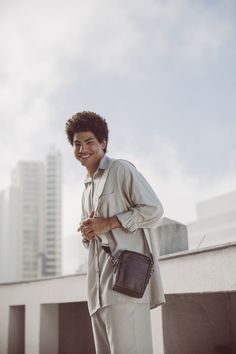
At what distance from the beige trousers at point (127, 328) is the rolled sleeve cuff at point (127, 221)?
0.35 meters

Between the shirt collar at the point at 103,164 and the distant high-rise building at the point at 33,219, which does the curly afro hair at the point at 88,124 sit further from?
the distant high-rise building at the point at 33,219

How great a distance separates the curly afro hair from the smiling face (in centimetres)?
2

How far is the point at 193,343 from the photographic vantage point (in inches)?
165

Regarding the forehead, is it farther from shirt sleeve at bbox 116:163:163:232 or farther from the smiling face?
shirt sleeve at bbox 116:163:163:232

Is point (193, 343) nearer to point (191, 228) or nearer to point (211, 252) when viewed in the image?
point (211, 252)

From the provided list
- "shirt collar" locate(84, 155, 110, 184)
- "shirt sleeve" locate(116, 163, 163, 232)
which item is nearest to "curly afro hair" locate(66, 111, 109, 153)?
"shirt collar" locate(84, 155, 110, 184)

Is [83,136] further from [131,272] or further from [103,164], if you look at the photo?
[131,272]

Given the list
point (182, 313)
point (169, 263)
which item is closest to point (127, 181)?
point (169, 263)

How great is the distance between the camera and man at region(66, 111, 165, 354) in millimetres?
1943

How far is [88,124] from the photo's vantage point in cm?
233

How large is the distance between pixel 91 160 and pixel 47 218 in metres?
86.3

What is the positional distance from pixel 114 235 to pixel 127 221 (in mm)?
96

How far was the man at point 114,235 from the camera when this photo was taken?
6.38ft

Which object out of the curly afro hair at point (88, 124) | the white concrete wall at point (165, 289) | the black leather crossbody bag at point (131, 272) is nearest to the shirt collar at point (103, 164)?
the curly afro hair at point (88, 124)
